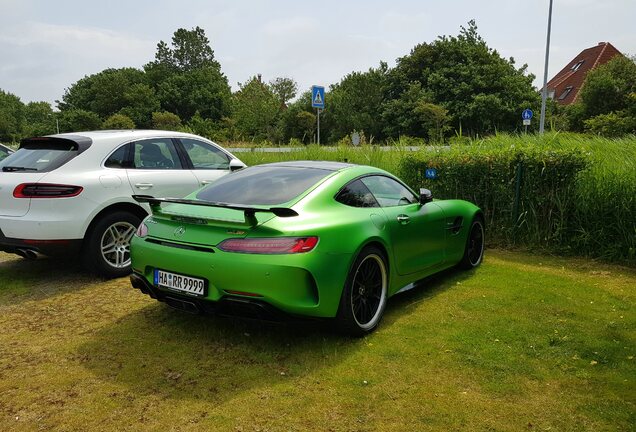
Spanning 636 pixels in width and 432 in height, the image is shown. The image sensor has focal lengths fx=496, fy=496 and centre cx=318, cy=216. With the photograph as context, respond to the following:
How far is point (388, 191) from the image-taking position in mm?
4809

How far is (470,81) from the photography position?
40.4 meters

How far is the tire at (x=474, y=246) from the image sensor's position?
6086mm

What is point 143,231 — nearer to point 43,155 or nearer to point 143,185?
point 143,185

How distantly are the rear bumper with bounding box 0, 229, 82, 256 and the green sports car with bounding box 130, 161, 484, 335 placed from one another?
1.53 m

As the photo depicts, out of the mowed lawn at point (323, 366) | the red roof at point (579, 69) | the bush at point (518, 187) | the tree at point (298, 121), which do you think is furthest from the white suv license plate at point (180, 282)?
the red roof at point (579, 69)

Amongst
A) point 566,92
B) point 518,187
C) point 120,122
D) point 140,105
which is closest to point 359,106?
point 566,92

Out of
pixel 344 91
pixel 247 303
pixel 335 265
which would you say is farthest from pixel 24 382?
pixel 344 91

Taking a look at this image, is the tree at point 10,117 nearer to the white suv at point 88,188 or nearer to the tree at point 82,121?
the tree at point 82,121

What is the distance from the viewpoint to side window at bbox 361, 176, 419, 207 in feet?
15.0

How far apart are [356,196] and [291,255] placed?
1.11 meters

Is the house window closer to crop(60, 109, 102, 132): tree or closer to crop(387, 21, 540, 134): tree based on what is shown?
crop(387, 21, 540, 134): tree

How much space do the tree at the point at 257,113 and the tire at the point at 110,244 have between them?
1496 inches

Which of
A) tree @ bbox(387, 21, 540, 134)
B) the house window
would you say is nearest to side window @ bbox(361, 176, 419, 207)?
tree @ bbox(387, 21, 540, 134)

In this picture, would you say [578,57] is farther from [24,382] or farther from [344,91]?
[24,382]
